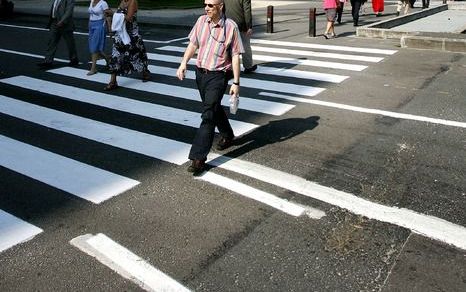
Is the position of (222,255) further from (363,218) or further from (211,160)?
(211,160)

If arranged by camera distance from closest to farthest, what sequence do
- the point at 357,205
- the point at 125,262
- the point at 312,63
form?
the point at 125,262 < the point at 357,205 < the point at 312,63

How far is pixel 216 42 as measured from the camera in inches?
207

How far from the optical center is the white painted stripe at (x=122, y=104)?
7.23 meters

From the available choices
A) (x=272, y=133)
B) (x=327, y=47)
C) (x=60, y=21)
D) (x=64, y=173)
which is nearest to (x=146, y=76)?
(x=60, y=21)

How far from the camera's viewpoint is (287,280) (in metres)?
3.51

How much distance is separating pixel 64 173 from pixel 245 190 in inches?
87.0

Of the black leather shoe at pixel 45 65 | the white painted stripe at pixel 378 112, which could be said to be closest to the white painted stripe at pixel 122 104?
the black leather shoe at pixel 45 65

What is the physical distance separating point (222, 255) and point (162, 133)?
10.9 feet

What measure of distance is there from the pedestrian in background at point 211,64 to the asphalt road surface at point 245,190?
1.20 feet

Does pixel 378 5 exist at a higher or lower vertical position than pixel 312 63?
higher

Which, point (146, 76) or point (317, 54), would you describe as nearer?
point (146, 76)

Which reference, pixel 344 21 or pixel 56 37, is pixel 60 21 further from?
pixel 344 21

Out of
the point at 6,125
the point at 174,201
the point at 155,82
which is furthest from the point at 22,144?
the point at 155,82

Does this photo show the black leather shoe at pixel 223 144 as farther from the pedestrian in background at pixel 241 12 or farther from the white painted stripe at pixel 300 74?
the white painted stripe at pixel 300 74
